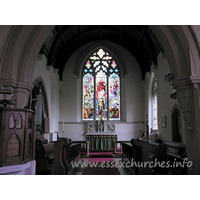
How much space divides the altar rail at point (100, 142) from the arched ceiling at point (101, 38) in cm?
383

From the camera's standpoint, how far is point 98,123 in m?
11.1

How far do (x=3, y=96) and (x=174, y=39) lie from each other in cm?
367

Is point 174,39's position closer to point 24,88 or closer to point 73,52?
point 24,88

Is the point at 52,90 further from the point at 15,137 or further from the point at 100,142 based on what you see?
the point at 15,137

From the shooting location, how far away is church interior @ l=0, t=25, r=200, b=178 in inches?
158

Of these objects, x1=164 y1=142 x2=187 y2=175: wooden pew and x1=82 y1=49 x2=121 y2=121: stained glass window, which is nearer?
x1=164 y1=142 x2=187 y2=175: wooden pew

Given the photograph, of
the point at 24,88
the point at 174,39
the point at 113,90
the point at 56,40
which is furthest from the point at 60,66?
the point at 174,39

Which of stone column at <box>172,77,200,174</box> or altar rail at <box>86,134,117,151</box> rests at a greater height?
stone column at <box>172,77,200,174</box>

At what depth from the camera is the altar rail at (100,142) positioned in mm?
10500

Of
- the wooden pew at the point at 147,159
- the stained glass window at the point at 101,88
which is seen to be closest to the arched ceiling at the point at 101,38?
the stained glass window at the point at 101,88

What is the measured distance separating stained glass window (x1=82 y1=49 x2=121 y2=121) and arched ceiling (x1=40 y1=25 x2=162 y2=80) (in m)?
1.07

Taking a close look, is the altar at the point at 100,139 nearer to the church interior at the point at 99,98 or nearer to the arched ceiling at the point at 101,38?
the church interior at the point at 99,98

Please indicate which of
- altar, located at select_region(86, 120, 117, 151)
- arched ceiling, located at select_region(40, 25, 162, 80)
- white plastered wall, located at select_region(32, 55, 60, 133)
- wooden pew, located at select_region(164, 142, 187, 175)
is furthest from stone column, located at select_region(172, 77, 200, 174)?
altar, located at select_region(86, 120, 117, 151)

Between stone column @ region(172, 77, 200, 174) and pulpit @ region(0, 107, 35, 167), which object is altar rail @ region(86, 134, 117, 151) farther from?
pulpit @ region(0, 107, 35, 167)
